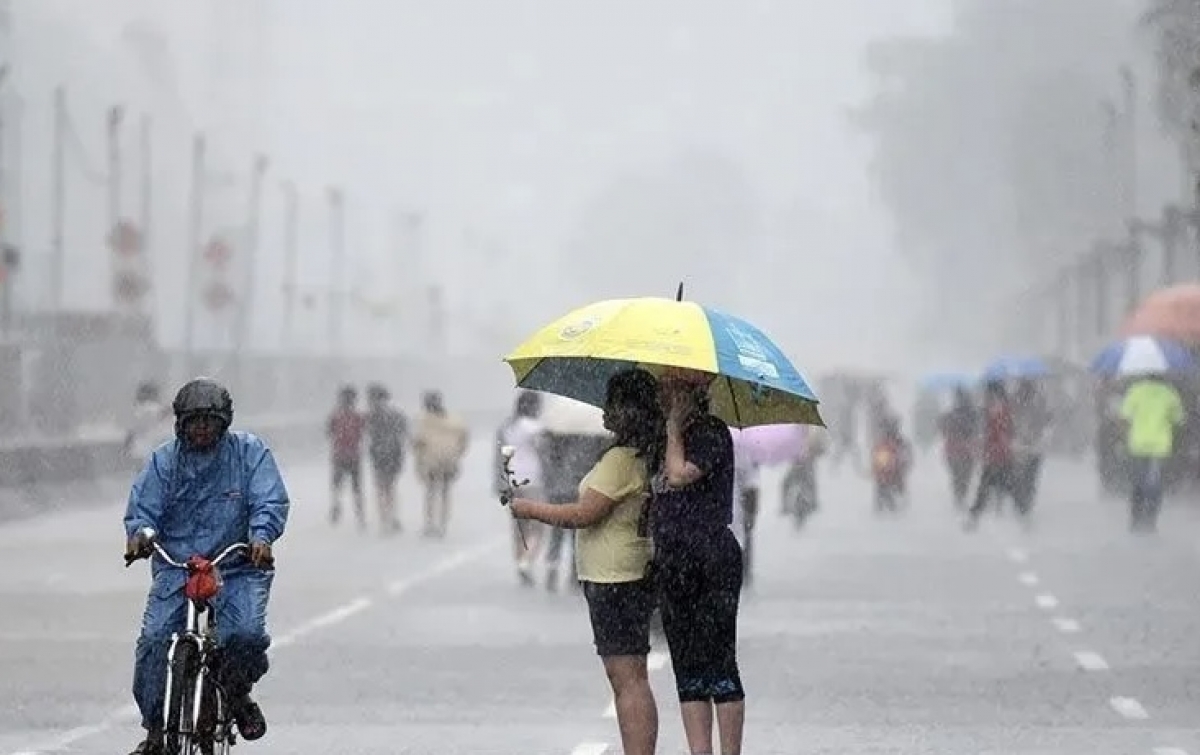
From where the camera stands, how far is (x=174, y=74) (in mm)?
188125

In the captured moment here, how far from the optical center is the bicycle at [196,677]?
10969mm

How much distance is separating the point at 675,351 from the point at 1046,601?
1371cm

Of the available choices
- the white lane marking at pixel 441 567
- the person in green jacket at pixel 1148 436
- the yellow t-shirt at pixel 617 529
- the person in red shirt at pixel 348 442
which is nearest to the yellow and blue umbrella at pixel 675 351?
the yellow t-shirt at pixel 617 529

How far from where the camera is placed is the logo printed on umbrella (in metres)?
11.6

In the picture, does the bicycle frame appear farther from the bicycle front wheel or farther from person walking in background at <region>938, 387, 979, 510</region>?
person walking in background at <region>938, 387, 979, 510</region>

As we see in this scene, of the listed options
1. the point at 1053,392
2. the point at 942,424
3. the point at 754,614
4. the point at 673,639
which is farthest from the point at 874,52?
the point at 673,639

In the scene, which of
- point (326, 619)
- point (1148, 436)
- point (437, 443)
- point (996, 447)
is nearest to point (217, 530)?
point (326, 619)

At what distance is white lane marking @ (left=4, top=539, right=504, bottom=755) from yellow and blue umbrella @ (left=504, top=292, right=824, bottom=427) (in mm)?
3583

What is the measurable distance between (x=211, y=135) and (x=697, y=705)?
188 meters

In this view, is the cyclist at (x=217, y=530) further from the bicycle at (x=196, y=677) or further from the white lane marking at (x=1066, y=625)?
the white lane marking at (x=1066, y=625)

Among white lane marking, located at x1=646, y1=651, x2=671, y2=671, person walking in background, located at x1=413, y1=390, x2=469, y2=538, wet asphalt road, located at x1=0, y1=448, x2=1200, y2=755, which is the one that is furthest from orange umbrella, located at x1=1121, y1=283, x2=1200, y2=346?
white lane marking, located at x1=646, y1=651, x2=671, y2=671

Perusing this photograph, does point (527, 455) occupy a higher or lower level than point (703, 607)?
lower

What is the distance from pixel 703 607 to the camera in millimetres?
11453

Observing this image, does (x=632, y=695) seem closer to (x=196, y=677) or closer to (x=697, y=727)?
(x=697, y=727)
